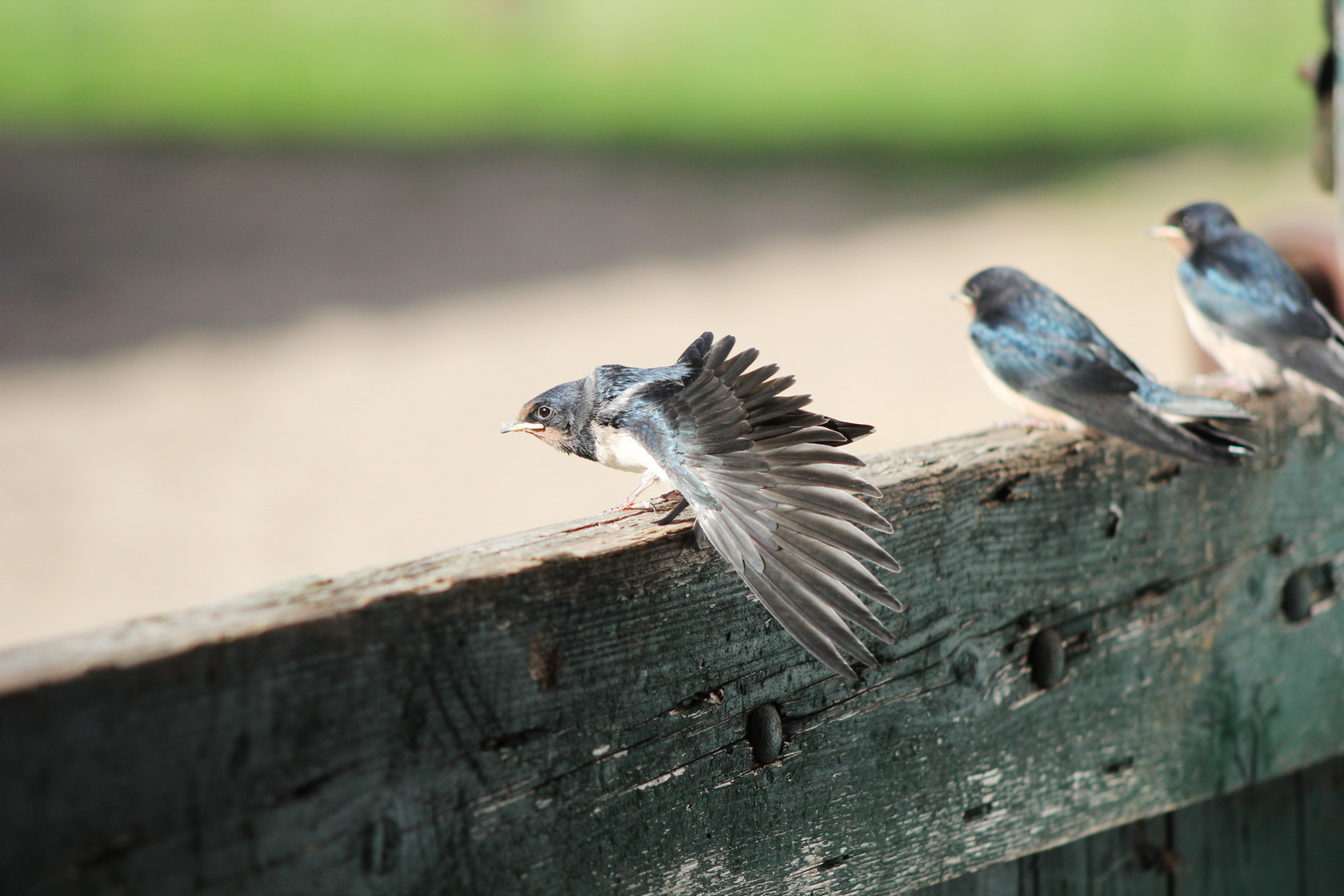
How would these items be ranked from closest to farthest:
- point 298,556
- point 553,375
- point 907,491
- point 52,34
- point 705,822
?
point 705,822 → point 907,491 → point 298,556 → point 553,375 → point 52,34

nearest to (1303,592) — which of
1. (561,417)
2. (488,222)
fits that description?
(561,417)

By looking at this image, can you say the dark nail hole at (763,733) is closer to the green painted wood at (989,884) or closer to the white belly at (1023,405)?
the green painted wood at (989,884)

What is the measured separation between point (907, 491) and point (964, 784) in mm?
324

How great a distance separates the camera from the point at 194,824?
A: 2.65 ft

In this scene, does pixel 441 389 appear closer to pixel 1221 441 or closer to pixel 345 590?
pixel 1221 441

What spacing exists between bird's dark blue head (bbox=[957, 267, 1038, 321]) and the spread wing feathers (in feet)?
2.73

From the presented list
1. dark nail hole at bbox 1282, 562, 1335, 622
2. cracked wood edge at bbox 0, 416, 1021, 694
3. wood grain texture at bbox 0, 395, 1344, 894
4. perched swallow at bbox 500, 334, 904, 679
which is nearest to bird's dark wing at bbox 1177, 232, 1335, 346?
wood grain texture at bbox 0, 395, 1344, 894

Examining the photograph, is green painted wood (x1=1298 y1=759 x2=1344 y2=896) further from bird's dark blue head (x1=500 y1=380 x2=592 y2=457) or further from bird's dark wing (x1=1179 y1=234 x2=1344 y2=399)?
bird's dark blue head (x1=500 y1=380 x2=592 y2=457)

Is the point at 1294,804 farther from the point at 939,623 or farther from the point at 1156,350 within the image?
the point at 1156,350

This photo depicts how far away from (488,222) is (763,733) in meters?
8.69

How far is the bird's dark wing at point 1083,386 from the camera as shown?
1.44 metres

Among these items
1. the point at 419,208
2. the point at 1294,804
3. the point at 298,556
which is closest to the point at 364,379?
the point at 298,556

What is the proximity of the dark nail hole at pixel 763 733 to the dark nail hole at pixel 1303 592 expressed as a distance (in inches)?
32.1

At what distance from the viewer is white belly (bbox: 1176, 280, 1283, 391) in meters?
1.76
